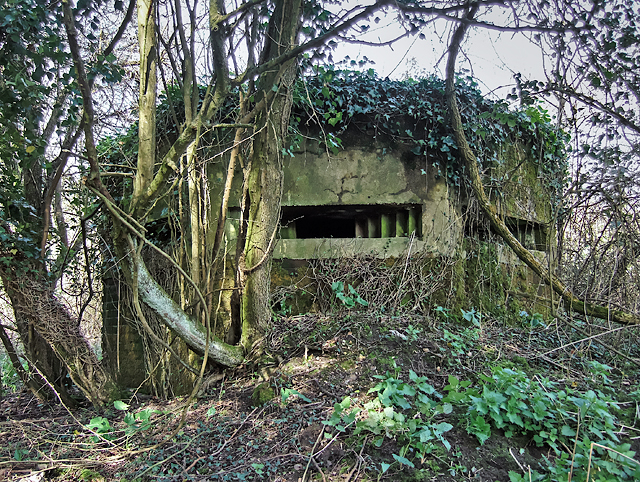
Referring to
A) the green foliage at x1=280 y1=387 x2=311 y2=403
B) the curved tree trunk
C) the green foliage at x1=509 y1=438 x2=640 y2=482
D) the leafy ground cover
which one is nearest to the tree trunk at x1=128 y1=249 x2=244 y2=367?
the leafy ground cover

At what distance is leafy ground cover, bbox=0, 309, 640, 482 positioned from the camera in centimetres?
227

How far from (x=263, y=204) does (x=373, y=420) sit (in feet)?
6.60

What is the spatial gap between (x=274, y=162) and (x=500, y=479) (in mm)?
2840

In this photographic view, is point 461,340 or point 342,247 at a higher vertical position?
point 342,247

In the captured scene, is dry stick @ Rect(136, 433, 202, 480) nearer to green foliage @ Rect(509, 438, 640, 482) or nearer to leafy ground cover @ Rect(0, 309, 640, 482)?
leafy ground cover @ Rect(0, 309, 640, 482)

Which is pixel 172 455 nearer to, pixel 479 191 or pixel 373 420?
pixel 373 420

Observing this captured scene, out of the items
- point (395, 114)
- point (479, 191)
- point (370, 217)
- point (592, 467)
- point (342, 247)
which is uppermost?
point (395, 114)

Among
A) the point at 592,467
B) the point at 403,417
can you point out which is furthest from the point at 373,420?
the point at 592,467

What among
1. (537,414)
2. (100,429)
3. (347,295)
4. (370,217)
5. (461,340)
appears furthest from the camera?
(370,217)

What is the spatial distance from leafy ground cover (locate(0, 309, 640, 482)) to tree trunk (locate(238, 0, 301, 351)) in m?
0.30

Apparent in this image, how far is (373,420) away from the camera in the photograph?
248 centimetres

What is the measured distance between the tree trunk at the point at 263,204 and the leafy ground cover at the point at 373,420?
0.98 feet

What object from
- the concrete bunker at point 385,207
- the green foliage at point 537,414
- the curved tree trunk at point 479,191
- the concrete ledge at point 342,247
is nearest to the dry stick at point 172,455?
the green foliage at point 537,414

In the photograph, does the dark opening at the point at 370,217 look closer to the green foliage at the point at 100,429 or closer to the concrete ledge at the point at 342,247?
the concrete ledge at the point at 342,247
